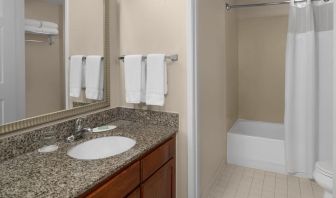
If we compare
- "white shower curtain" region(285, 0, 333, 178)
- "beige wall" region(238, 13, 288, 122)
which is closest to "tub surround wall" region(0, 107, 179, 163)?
"white shower curtain" region(285, 0, 333, 178)

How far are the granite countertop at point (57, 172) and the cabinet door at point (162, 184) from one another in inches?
8.1

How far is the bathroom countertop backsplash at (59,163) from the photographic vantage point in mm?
854

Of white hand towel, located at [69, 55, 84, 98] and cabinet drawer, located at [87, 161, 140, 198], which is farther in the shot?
white hand towel, located at [69, 55, 84, 98]

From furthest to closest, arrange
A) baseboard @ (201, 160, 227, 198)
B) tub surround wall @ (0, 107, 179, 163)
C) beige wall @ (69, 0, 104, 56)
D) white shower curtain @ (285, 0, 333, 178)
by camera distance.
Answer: white shower curtain @ (285, 0, 333, 178)
baseboard @ (201, 160, 227, 198)
beige wall @ (69, 0, 104, 56)
tub surround wall @ (0, 107, 179, 163)

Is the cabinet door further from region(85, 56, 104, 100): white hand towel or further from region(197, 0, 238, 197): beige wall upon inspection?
region(85, 56, 104, 100): white hand towel

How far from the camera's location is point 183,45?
1680mm

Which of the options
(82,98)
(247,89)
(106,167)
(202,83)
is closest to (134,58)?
(82,98)

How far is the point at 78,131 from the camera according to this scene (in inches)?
58.2

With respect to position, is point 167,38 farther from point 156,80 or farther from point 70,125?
point 70,125

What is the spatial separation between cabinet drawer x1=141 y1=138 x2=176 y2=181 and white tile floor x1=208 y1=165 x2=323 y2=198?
2.75 ft

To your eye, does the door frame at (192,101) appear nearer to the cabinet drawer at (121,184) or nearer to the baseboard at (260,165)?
the cabinet drawer at (121,184)

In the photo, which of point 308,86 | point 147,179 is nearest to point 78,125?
point 147,179

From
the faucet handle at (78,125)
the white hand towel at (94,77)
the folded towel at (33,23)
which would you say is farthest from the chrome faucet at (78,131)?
the folded towel at (33,23)

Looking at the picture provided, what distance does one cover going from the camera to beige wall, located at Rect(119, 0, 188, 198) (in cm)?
169
